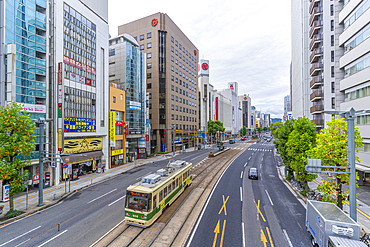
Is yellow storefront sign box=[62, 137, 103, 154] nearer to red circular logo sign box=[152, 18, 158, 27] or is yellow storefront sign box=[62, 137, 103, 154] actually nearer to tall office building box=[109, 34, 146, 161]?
tall office building box=[109, 34, 146, 161]

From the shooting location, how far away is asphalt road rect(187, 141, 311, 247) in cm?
1343

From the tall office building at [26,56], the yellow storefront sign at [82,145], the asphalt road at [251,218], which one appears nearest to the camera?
the asphalt road at [251,218]

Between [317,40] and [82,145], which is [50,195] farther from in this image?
[317,40]

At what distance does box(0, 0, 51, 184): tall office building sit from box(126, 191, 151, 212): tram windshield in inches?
701

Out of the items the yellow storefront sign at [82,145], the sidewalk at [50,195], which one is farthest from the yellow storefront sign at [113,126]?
the sidewalk at [50,195]

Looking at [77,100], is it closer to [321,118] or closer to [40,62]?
[40,62]

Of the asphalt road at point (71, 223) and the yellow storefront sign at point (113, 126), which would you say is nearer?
the asphalt road at point (71, 223)

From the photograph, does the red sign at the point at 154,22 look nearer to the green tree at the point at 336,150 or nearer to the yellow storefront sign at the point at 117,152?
the yellow storefront sign at the point at 117,152

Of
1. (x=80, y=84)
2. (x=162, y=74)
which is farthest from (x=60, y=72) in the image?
(x=162, y=74)

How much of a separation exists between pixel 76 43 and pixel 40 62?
8.21 metres

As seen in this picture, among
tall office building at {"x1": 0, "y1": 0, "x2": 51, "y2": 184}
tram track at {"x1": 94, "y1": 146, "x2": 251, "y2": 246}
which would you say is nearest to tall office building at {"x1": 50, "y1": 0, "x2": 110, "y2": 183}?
tall office building at {"x1": 0, "y1": 0, "x2": 51, "y2": 184}

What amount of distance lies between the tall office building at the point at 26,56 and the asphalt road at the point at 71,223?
30.7 feet

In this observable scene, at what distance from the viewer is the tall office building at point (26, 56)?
22.3 meters

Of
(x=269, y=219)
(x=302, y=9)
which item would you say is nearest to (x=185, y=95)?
(x=302, y=9)
